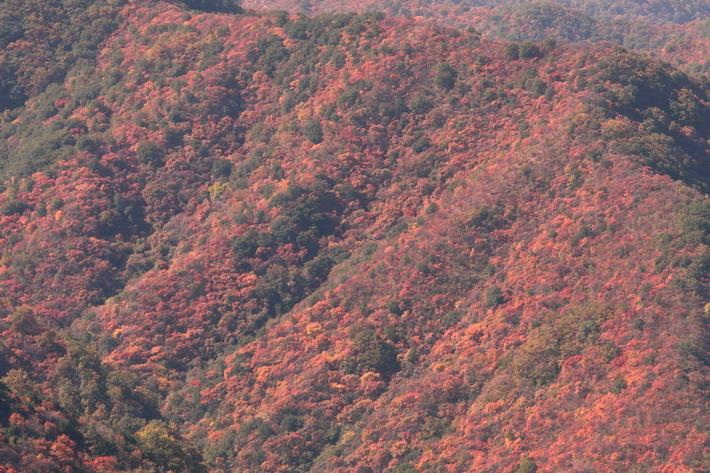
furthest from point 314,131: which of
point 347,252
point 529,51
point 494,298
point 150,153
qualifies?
point 494,298

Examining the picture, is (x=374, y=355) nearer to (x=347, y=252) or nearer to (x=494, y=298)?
(x=494, y=298)

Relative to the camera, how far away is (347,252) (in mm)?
95875

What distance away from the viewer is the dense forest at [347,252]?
71.7 metres

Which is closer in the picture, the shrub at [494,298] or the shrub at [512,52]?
the shrub at [494,298]

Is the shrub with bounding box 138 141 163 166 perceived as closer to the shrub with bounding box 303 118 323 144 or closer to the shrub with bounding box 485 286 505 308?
the shrub with bounding box 303 118 323 144

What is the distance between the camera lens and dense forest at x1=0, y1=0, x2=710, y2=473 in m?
71.7

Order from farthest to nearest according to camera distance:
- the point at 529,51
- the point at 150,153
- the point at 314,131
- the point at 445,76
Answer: the point at 150,153 → the point at 529,51 → the point at 445,76 → the point at 314,131

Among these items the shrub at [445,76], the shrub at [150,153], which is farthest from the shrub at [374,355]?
the shrub at [150,153]

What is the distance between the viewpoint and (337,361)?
Answer: 3302 inches

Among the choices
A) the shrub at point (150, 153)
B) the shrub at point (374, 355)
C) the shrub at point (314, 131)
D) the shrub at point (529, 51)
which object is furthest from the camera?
the shrub at point (150, 153)

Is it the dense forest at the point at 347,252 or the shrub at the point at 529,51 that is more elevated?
the shrub at the point at 529,51

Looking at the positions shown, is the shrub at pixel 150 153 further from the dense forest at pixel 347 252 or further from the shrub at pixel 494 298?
the shrub at pixel 494 298

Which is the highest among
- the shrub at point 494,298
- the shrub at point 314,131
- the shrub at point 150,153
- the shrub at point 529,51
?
the shrub at point 529,51

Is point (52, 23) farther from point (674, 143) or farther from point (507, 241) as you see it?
point (674, 143)
